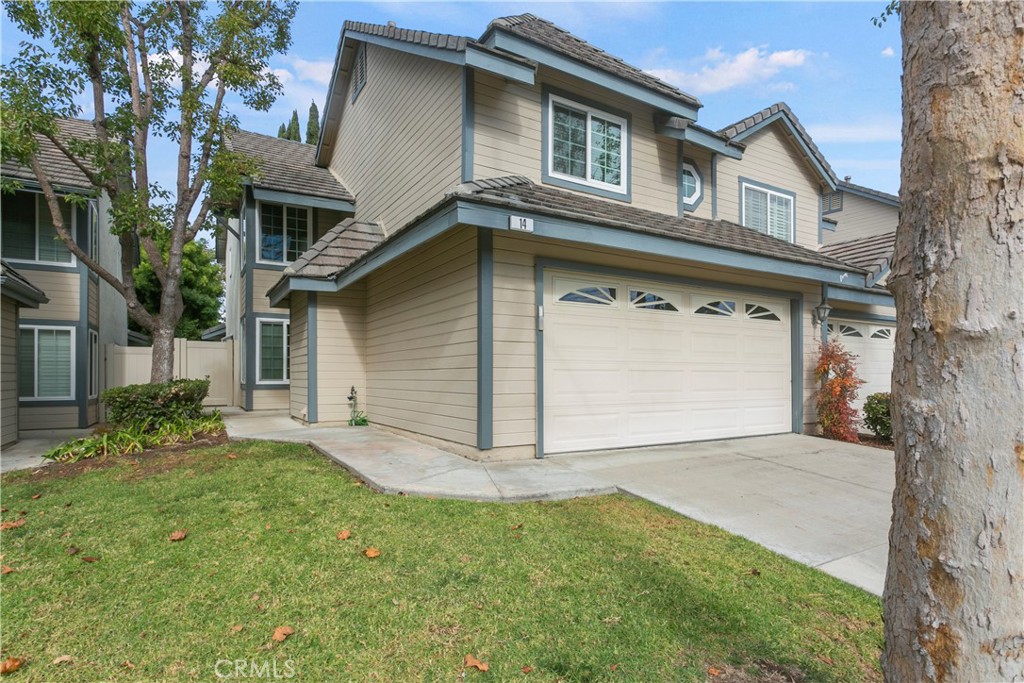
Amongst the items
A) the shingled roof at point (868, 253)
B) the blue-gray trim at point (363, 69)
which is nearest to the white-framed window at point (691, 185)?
the shingled roof at point (868, 253)

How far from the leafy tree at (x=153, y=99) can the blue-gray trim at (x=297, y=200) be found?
64.4 inches

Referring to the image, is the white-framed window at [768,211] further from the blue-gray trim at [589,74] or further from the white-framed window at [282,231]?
the white-framed window at [282,231]

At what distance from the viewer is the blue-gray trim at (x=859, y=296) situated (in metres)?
9.93

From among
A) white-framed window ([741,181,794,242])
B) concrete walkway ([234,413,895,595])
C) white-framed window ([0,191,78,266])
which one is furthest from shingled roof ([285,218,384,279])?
white-framed window ([741,181,794,242])

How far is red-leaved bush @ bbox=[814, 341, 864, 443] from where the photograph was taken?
→ 366 inches

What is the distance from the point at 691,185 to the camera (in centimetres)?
1006

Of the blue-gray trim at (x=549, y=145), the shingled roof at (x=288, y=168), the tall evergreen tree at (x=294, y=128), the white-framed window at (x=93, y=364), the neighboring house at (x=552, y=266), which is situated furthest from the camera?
the tall evergreen tree at (x=294, y=128)

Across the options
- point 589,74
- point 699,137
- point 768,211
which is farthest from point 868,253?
point 589,74

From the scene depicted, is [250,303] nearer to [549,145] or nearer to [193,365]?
[193,365]

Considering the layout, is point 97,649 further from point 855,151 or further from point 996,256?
point 855,151

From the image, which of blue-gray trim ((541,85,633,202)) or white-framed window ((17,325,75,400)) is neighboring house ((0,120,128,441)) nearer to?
white-framed window ((17,325,75,400))

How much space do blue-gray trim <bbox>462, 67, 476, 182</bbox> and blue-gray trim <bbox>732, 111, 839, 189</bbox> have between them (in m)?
6.10

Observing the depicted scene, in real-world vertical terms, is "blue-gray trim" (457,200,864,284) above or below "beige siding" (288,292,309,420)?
above

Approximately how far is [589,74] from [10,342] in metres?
10.6
